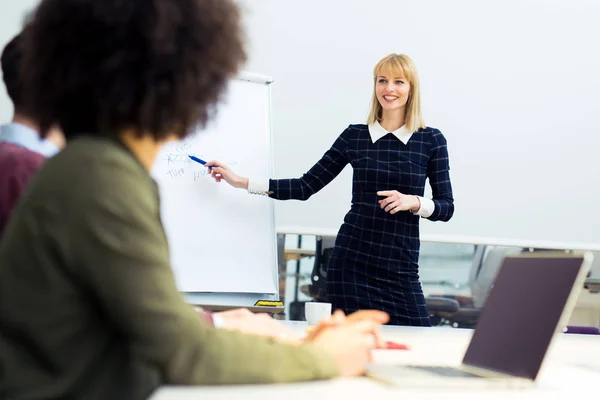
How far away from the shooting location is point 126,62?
857 mm

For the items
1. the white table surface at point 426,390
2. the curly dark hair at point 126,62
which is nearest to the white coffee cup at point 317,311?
the white table surface at point 426,390

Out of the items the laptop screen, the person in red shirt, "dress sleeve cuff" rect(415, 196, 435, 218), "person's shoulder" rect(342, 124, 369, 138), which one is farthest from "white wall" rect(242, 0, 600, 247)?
the laptop screen

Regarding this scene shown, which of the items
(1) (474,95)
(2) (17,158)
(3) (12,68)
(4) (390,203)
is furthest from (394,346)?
(1) (474,95)

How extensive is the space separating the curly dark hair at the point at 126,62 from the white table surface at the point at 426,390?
313mm

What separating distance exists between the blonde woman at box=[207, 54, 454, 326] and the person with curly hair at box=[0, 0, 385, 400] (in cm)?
184

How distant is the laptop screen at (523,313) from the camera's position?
106 cm

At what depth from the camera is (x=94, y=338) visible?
828 mm

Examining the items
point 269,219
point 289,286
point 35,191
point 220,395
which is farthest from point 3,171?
point 289,286

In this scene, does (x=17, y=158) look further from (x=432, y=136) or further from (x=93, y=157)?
(x=432, y=136)

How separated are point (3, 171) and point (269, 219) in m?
1.96

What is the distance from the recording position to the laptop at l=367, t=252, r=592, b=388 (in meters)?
1.04

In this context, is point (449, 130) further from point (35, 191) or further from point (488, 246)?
point (35, 191)

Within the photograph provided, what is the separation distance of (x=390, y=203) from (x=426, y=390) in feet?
5.67

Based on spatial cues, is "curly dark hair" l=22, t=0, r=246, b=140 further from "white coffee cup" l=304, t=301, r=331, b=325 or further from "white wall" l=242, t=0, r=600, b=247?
"white wall" l=242, t=0, r=600, b=247
